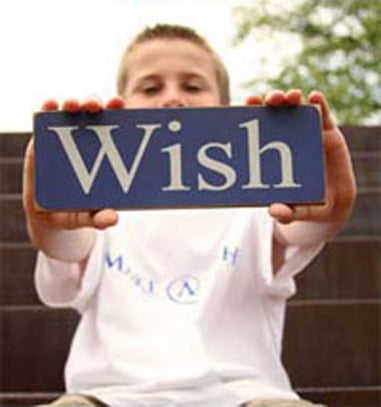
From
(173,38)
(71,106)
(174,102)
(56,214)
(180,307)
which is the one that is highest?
(173,38)

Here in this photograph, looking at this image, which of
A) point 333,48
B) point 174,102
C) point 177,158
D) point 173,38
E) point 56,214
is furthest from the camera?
point 333,48

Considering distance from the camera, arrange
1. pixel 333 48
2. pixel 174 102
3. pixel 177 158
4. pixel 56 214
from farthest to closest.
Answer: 1. pixel 333 48
2. pixel 174 102
3. pixel 56 214
4. pixel 177 158

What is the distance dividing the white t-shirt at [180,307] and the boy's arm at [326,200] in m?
0.05

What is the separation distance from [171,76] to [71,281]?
365 millimetres

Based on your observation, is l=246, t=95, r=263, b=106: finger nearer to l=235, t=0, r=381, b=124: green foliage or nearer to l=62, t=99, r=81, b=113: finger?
l=62, t=99, r=81, b=113: finger

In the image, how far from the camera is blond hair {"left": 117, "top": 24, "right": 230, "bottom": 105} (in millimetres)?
1655

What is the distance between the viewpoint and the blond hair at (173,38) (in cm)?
166

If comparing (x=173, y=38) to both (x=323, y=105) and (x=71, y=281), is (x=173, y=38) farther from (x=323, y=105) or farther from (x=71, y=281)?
(x=323, y=105)

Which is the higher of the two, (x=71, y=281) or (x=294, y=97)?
(x=294, y=97)

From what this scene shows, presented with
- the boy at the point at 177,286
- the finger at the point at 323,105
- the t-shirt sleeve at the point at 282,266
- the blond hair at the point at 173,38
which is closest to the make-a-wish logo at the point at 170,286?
the boy at the point at 177,286

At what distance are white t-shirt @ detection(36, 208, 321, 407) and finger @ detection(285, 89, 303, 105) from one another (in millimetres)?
429

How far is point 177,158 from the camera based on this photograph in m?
1.08

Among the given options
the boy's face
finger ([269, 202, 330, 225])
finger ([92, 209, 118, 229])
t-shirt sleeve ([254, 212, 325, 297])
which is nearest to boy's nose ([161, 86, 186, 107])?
the boy's face

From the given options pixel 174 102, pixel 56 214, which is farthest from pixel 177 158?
pixel 174 102
